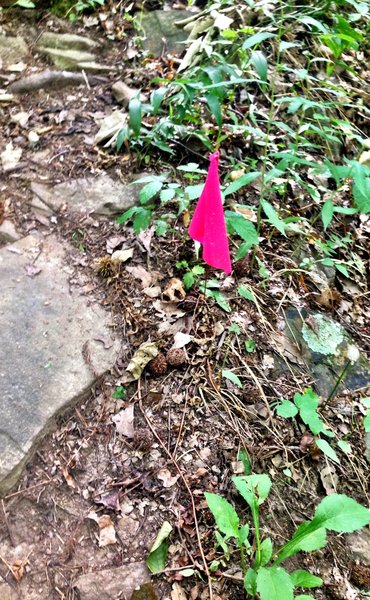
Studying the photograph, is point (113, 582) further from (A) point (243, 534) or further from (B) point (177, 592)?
(A) point (243, 534)

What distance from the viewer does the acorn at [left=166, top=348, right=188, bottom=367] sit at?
7.11ft

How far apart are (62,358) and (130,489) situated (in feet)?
2.09

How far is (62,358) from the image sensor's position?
215cm

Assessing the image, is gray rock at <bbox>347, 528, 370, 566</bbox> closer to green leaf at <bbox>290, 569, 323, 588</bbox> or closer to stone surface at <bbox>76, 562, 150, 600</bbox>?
green leaf at <bbox>290, 569, 323, 588</bbox>

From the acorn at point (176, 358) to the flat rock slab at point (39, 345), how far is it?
0.25m

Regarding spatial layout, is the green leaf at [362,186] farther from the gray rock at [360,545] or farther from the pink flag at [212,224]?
the gray rock at [360,545]

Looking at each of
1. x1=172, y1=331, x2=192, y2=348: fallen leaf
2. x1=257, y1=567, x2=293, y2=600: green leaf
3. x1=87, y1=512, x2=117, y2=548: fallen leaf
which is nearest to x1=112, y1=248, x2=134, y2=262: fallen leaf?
x1=172, y1=331, x2=192, y2=348: fallen leaf

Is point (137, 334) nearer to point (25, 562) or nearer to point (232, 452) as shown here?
point (232, 452)

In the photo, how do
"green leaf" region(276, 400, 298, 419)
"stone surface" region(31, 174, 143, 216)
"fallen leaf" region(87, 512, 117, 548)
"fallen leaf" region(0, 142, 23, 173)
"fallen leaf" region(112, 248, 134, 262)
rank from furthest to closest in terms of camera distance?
"fallen leaf" region(0, 142, 23, 173) < "stone surface" region(31, 174, 143, 216) < "fallen leaf" region(112, 248, 134, 262) < "green leaf" region(276, 400, 298, 419) < "fallen leaf" region(87, 512, 117, 548)

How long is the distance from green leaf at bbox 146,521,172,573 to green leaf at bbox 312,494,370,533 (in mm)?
544

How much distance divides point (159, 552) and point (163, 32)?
3.46m

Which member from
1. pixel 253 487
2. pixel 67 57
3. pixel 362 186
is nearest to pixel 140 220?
pixel 362 186

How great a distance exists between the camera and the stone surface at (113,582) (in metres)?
1.66

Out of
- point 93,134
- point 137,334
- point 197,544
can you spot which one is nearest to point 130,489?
point 197,544
